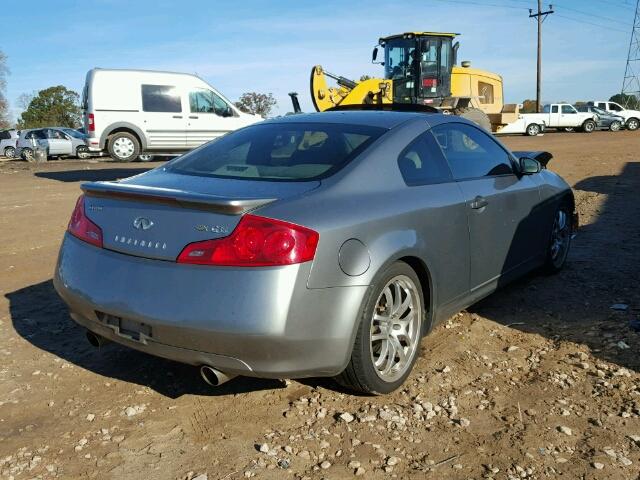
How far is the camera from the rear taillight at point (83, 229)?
313 cm

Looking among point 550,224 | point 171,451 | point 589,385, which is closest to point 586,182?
point 550,224

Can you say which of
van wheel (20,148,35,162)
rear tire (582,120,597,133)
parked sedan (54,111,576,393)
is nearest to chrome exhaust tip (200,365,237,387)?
parked sedan (54,111,576,393)

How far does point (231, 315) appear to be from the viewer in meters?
2.67

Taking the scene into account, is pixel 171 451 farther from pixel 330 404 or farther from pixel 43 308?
pixel 43 308

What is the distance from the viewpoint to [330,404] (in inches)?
126

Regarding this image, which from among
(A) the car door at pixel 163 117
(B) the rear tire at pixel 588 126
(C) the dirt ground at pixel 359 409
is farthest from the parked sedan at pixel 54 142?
(B) the rear tire at pixel 588 126

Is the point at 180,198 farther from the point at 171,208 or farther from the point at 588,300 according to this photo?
the point at 588,300

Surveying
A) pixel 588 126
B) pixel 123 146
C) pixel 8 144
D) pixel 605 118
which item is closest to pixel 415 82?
pixel 123 146

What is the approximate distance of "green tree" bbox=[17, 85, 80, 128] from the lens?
5716 centimetres

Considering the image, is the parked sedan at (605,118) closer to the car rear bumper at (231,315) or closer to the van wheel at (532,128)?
the van wheel at (532,128)

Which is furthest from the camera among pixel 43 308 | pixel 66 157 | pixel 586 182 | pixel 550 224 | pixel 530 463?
pixel 66 157

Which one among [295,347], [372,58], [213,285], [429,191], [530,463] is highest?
[372,58]

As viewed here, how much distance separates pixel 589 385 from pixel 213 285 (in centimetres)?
219

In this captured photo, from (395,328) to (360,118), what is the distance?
1.42 metres
